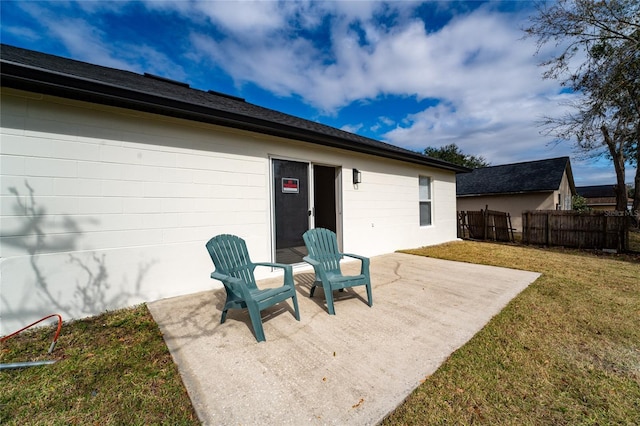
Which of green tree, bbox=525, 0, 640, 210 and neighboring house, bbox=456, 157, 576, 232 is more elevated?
green tree, bbox=525, 0, 640, 210

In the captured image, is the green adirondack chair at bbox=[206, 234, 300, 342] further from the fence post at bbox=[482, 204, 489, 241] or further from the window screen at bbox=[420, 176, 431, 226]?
the fence post at bbox=[482, 204, 489, 241]

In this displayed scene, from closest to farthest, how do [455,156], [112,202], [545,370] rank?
1. [545,370]
2. [112,202]
3. [455,156]

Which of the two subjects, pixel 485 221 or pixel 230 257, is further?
pixel 485 221

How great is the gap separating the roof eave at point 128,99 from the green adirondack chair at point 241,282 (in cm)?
187

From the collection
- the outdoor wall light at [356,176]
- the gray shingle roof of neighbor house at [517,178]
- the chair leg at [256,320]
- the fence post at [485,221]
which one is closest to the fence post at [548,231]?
the fence post at [485,221]

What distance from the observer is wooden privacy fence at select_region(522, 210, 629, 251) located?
687 centimetres

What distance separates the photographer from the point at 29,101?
267cm

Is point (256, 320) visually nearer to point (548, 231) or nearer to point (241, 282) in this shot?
point (241, 282)

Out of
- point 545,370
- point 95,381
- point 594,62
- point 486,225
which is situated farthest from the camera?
point 486,225

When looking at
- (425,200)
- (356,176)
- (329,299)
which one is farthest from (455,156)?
(329,299)

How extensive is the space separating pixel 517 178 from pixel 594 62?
9.08 metres

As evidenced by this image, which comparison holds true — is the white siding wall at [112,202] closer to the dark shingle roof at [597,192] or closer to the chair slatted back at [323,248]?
the chair slatted back at [323,248]

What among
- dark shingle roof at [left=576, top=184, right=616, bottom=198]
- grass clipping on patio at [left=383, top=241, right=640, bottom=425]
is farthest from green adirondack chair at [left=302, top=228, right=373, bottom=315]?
dark shingle roof at [left=576, top=184, right=616, bottom=198]

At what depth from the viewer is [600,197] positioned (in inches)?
1437
